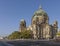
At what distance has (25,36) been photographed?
200 meters

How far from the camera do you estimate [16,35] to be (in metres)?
200

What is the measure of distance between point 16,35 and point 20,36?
3.83m

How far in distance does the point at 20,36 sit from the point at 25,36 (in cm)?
455

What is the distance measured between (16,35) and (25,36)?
27.0ft

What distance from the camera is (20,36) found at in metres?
199
